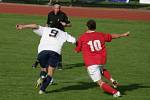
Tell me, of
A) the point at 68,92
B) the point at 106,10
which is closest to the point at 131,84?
the point at 68,92

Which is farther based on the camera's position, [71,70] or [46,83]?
[71,70]

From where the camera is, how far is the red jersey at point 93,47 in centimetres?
1202

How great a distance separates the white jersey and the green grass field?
1.09 m

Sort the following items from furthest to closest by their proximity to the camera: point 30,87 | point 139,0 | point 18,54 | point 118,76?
point 139,0 < point 18,54 < point 118,76 < point 30,87

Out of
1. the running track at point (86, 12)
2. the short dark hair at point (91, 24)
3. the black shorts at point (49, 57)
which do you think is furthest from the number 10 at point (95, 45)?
the running track at point (86, 12)

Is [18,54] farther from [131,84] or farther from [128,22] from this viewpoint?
[128,22]

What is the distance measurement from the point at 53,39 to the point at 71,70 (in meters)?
3.97

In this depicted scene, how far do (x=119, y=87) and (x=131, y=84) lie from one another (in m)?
0.65

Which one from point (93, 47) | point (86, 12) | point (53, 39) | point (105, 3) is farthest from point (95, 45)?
point (105, 3)

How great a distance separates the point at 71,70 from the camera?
1606 cm

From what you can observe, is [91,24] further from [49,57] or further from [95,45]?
[49,57]

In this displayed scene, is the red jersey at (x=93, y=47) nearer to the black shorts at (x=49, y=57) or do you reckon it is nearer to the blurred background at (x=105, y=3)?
the black shorts at (x=49, y=57)

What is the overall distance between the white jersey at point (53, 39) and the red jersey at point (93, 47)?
27cm

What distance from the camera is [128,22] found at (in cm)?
3306
